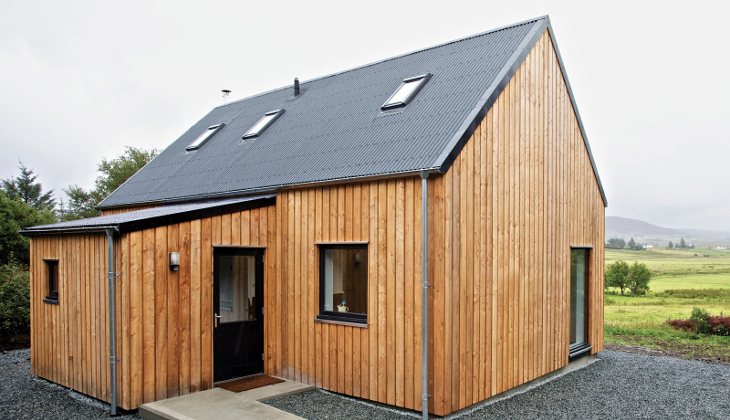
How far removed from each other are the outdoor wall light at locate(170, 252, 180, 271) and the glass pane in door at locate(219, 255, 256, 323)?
2.65ft

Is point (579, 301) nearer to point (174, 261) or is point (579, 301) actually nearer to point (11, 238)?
point (174, 261)

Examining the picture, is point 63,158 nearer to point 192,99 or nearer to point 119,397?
point 192,99

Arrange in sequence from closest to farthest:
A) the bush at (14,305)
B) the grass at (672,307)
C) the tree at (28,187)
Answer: the bush at (14,305), the grass at (672,307), the tree at (28,187)

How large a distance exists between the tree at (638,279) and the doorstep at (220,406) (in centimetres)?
1918

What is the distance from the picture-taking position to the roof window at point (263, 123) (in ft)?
34.4

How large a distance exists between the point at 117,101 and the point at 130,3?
49.2ft

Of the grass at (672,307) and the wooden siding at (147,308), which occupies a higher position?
the wooden siding at (147,308)

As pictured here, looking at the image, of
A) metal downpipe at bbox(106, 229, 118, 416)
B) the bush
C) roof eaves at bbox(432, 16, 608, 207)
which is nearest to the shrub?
roof eaves at bbox(432, 16, 608, 207)

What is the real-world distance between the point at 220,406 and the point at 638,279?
20541 millimetres

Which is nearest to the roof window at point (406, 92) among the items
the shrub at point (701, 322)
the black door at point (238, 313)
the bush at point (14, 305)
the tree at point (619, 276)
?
the black door at point (238, 313)

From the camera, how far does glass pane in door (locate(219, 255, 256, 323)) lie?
7297mm

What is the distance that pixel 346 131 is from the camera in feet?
26.9

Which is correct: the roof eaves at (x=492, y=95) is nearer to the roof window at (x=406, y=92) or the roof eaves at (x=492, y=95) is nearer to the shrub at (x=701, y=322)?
the roof window at (x=406, y=92)

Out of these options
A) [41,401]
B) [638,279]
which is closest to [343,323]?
[41,401]
